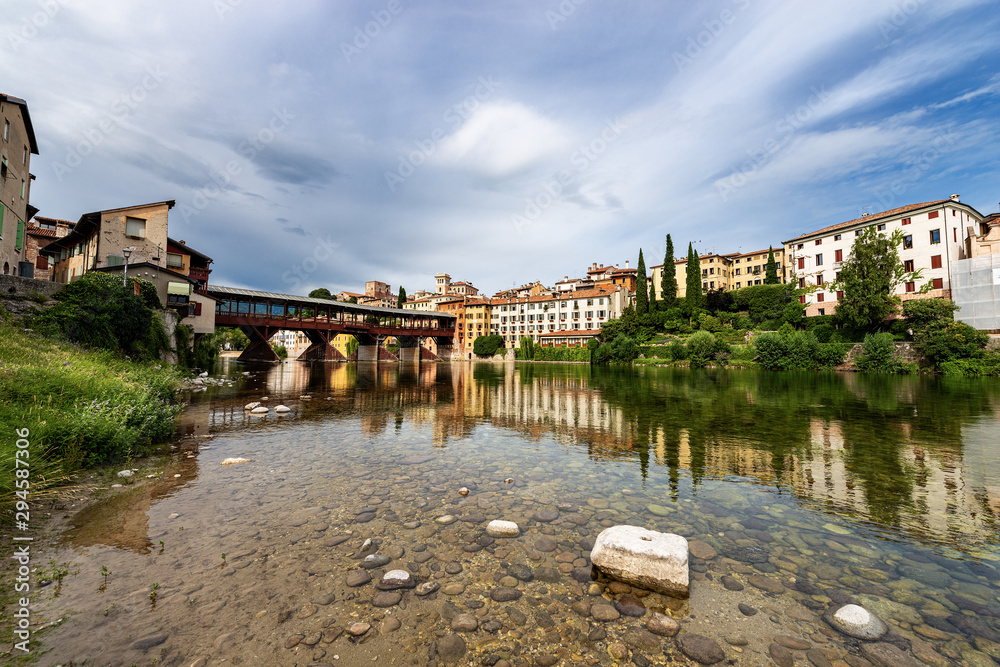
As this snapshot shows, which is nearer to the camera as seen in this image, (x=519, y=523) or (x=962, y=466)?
(x=519, y=523)

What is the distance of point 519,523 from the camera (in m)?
5.85

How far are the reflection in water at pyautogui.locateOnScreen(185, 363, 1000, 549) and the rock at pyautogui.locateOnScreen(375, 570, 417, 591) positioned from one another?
5368 mm

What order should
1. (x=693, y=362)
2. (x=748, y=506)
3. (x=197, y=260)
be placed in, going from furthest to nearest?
1. (x=693, y=362)
2. (x=197, y=260)
3. (x=748, y=506)

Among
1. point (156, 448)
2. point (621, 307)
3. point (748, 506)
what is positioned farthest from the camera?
point (621, 307)

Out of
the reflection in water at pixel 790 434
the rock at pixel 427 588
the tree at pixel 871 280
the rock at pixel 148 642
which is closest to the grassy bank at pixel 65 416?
the reflection in water at pixel 790 434

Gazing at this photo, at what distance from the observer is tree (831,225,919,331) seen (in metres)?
43.2

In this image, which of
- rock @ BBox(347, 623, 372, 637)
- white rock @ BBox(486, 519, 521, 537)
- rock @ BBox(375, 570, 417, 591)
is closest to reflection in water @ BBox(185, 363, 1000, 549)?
white rock @ BBox(486, 519, 521, 537)

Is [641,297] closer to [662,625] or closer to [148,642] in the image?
[662,625]

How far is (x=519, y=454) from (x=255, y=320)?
58397 mm

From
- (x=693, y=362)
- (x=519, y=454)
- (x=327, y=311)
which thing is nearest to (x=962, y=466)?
(x=519, y=454)

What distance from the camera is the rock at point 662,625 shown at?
3.51 meters

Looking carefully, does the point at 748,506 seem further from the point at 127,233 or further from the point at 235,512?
the point at 127,233

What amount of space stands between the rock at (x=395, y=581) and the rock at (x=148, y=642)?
178 centimetres

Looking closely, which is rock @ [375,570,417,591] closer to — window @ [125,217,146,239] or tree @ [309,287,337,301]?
window @ [125,217,146,239]
